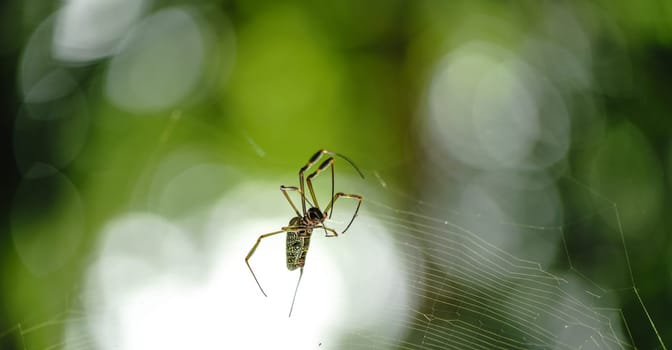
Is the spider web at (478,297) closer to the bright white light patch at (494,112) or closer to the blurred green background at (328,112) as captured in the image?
the blurred green background at (328,112)

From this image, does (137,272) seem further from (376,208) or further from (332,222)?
(332,222)

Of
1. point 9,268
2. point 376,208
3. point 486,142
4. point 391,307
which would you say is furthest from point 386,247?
point 9,268

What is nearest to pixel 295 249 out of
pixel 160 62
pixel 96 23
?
pixel 96 23

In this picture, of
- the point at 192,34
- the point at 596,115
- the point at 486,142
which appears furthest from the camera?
the point at 192,34

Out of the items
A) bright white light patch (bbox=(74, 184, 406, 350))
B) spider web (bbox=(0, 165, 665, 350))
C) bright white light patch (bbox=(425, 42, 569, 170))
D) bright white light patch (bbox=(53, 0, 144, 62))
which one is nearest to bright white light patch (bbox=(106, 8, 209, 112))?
bright white light patch (bbox=(53, 0, 144, 62))

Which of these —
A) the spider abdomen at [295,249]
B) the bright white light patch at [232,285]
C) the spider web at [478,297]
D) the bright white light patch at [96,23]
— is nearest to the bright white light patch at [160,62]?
the bright white light patch at [96,23]
